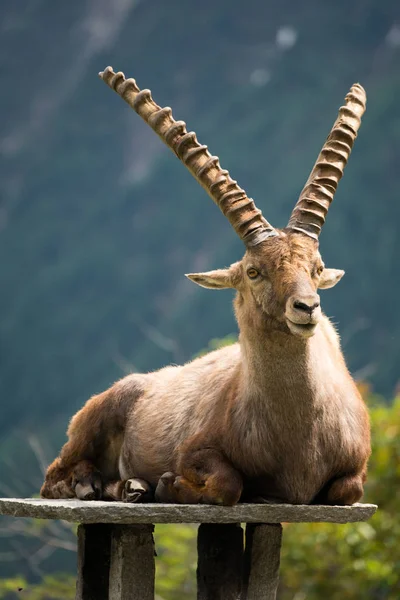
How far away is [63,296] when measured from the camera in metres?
19.6

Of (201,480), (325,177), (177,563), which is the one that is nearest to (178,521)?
(201,480)

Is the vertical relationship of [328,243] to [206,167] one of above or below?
above

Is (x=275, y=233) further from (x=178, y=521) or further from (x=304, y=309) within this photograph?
(x=178, y=521)

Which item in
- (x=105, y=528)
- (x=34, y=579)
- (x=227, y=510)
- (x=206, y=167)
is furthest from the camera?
(x=34, y=579)

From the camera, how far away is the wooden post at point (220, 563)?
22.7ft

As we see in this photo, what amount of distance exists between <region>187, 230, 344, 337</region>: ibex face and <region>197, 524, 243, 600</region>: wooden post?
67.5 inches

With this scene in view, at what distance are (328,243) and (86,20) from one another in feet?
23.3

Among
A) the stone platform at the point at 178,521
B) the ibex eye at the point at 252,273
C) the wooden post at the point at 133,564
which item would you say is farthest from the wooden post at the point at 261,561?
the ibex eye at the point at 252,273

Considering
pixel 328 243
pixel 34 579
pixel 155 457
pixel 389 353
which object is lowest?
pixel 34 579

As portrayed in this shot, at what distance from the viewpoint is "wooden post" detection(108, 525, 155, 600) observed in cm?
638

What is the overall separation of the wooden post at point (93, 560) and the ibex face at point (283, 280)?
2026 millimetres

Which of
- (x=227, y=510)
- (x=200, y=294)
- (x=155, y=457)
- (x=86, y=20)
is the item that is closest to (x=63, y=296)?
(x=200, y=294)

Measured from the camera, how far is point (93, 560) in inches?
278

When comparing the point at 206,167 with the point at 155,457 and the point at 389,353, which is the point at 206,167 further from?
the point at 389,353
